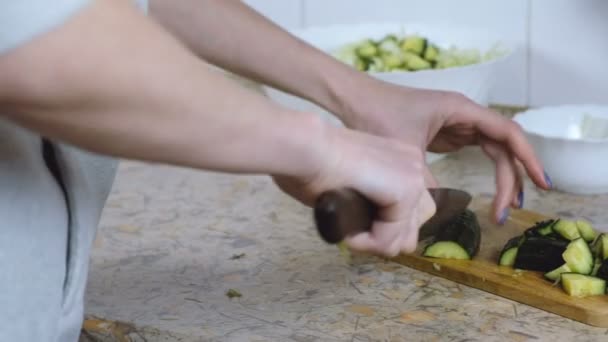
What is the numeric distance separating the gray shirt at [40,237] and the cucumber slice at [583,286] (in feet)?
1.44

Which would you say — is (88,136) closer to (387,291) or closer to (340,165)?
(340,165)

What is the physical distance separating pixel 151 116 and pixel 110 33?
0.05m

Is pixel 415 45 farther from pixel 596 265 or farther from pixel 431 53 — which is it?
pixel 596 265

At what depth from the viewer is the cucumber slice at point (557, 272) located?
0.92m

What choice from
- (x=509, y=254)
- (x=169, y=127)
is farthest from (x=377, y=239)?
(x=509, y=254)

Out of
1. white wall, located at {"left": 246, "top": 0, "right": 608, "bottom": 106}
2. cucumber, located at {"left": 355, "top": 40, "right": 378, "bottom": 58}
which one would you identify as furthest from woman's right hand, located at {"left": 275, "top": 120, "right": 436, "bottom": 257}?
white wall, located at {"left": 246, "top": 0, "right": 608, "bottom": 106}

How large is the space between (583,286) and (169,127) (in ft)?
1.64

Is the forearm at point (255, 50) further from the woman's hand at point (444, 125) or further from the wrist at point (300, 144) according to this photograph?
the wrist at point (300, 144)

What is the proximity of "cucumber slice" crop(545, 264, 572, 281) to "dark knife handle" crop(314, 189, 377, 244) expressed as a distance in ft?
1.11

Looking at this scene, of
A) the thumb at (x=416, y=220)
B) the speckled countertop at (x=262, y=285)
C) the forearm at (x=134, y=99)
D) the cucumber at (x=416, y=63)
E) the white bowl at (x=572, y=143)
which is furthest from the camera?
the cucumber at (x=416, y=63)

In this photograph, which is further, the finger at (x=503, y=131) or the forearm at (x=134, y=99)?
the finger at (x=503, y=131)

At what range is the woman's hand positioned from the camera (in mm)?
915

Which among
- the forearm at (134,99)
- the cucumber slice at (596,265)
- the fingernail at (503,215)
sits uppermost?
the forearm at (134,99)

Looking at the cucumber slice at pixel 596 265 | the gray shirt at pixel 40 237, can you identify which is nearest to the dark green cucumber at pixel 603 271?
the cucumber slice at pixel 596 265
